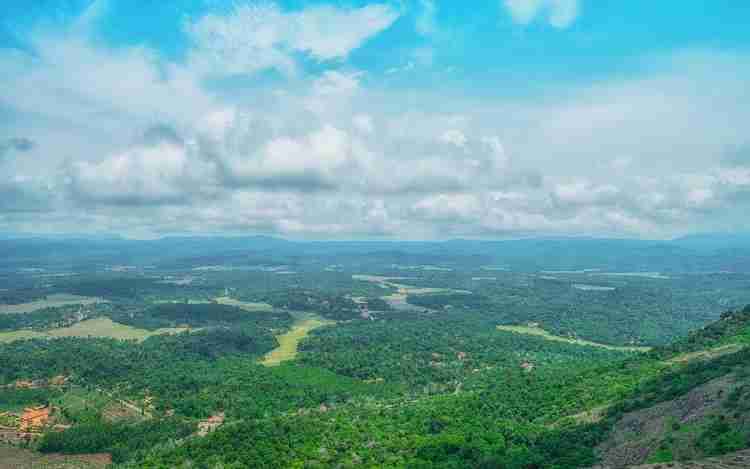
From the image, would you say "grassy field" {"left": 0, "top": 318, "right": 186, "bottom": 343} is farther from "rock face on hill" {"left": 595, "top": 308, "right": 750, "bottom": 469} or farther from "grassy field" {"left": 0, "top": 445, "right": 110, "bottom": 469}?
"rock face on hill" {"left": 595, "top": 308, "right": 750, "bottom": 469}

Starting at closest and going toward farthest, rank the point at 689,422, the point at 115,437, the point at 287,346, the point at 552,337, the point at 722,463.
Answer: the point at 722,463, the point at 689,422, the point at 115,437, the point at 287,346, the point at 552,337

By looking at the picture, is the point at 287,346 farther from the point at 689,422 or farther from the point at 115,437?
the point at 689,422

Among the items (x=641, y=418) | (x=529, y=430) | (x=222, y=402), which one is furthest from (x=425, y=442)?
(x=222, y=402)

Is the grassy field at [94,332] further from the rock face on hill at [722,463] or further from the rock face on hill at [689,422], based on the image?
the rock face on hill at [722,463]

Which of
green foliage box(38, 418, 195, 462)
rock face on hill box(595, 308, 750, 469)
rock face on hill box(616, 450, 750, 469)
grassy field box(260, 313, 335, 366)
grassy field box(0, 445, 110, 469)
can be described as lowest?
grassy field box(260, 313, 335, 366)

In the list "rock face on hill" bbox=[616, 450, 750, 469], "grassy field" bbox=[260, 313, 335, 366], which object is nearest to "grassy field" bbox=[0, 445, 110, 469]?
"grassy field" bbox=[260, 313, 335, 366]

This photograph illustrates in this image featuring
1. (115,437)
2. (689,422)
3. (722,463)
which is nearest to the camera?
(722,463)

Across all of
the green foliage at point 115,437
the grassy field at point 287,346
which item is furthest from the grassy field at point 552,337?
the green foliage at point 115,437

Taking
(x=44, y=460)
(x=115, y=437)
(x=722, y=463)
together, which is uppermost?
(x=722, y=463)

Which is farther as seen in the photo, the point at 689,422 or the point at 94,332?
the point at 94,332

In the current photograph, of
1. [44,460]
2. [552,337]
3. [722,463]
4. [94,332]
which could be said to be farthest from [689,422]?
[94,332]
